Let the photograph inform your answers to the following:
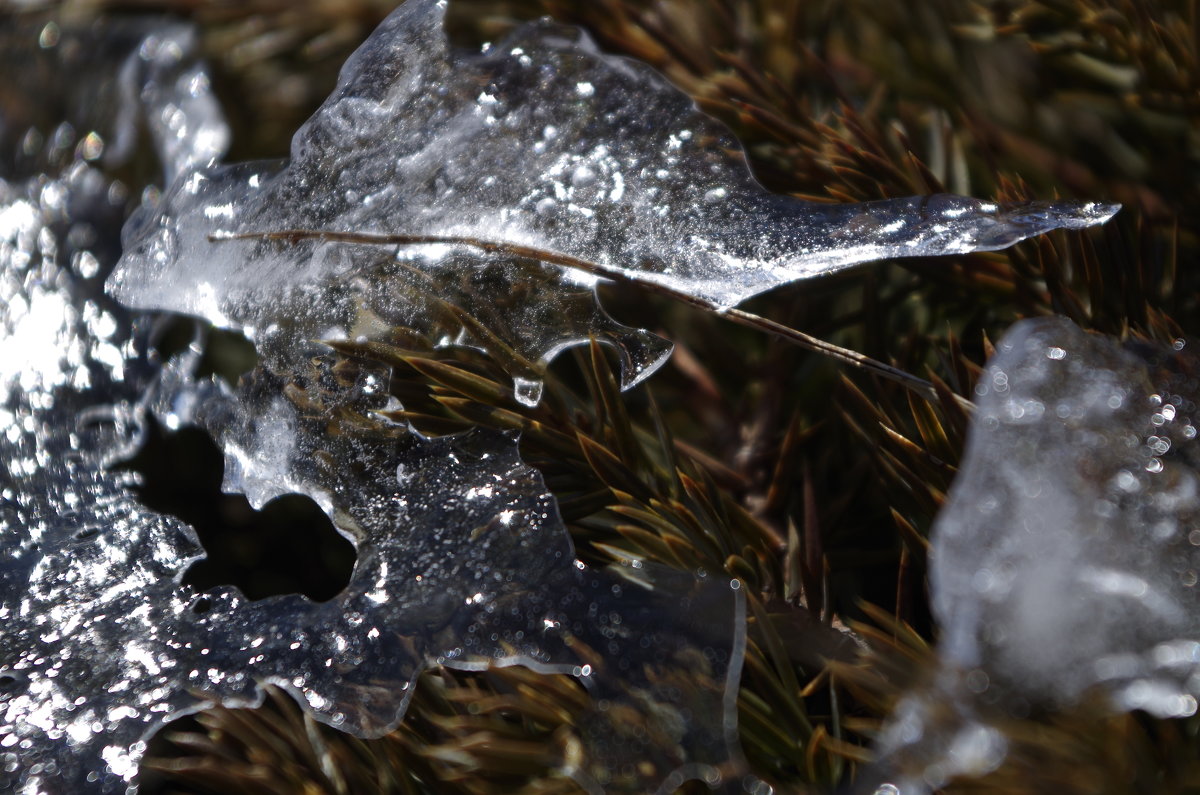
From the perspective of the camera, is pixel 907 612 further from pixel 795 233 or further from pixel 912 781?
pixel 795 233

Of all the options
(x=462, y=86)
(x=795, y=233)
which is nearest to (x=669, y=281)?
(x=795, y=233)

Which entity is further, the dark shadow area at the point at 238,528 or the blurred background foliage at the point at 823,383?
the dark shadow area at the point at 238,528

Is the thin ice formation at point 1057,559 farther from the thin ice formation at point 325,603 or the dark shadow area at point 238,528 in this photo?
the dark shadow area at point 238,528

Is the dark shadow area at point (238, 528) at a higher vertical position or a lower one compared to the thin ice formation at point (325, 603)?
lower

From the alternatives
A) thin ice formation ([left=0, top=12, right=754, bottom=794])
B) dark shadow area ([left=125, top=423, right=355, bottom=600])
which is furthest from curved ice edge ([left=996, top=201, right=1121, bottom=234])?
dark shadow area ([left=125, top=423, right=355, bottom=600])

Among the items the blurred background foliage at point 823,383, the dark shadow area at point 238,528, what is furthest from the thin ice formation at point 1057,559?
the dark shadow area at point 238,528

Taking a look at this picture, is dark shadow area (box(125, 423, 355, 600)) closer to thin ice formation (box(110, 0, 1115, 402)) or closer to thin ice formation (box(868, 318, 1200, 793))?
thin ice formation (box(110, 0, 1115, 402))

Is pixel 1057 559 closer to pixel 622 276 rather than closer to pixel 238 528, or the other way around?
pixel 622 276
